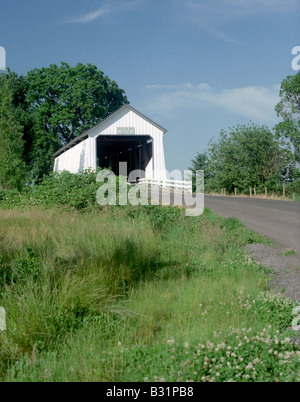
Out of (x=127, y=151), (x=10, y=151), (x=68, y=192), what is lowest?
(x=68, y=192)

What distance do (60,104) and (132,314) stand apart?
4183 centimetres

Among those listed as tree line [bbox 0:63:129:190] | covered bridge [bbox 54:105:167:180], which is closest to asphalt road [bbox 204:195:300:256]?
covered bridge [bbox 54:105:167:180]

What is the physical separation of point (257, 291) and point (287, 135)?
35.7 metres

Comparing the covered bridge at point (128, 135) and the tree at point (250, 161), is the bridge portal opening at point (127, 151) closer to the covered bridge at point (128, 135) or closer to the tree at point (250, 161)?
the covered bridge at point (128, 135)

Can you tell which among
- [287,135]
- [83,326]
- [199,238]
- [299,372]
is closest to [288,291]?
[299,372]

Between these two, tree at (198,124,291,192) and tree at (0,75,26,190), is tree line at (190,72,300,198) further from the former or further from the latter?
tree at (0,75,26,190)

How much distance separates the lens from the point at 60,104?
4522 cm

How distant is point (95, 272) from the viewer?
6652mm

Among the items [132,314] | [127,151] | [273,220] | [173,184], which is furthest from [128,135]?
[132,314]

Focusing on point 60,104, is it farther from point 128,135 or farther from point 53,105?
point 128,135

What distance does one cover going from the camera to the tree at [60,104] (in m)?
44.1

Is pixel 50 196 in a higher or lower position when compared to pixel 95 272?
higher

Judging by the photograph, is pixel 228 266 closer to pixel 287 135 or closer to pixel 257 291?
pixel 257 291

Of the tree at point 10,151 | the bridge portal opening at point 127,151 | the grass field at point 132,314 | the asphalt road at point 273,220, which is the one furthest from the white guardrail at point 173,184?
the grass field at point 132,314
